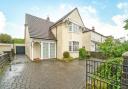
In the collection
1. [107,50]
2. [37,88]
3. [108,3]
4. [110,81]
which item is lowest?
[37,88]

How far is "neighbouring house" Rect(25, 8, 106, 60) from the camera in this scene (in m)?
24.8

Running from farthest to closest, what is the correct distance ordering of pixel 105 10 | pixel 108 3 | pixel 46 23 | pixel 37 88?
pixel 46 23 → pixel 105 10 → pixel 108 3 → pixel 37 88

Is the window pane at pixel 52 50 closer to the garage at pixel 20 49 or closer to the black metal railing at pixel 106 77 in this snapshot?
the garage at pixel 20 49

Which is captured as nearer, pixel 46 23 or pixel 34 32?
pixel 34 32

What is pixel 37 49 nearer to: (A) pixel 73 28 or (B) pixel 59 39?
(B) pixel 59 39

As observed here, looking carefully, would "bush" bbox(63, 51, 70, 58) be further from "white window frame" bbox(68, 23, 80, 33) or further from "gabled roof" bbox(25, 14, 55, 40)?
"white window frame" bbox(68, 23, 80, 33)

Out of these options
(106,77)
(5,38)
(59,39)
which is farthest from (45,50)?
(106,77)

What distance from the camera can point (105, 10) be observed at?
19719mm

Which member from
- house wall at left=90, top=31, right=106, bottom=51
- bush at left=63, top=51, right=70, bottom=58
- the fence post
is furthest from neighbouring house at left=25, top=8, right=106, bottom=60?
the fence post

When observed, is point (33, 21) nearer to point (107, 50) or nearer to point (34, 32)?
point (34, 32)

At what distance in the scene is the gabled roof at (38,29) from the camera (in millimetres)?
24797

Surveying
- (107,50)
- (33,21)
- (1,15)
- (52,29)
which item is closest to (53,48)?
(52,29)

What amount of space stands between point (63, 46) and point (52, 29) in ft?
16.5

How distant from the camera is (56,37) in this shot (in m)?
27.3
